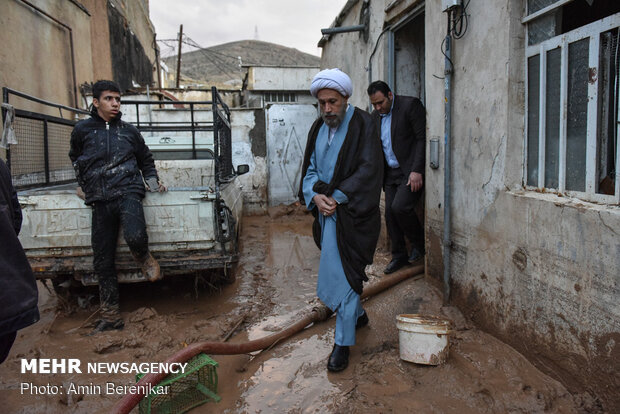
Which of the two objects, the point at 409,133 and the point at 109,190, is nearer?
the point at 109,190

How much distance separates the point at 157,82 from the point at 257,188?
1507 centimetres

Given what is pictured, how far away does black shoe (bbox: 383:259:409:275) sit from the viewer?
4613 millimetres

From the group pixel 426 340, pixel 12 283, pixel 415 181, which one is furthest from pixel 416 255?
pixel 12 283

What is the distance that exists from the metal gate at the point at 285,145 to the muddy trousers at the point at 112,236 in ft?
22.8

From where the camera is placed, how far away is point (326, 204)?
3002mm

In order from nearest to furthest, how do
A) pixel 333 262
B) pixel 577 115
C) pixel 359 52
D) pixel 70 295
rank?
pixel 577 115, pixel 333 262, pixel 70 295, pixel 359 52

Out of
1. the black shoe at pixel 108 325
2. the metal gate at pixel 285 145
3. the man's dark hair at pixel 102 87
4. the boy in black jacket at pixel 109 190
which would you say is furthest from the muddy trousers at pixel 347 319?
the metal gate at pixel 285 145

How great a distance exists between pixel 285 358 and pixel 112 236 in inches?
75.6

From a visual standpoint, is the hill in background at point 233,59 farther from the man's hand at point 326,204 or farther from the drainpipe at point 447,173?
the man's hand at point 326,204

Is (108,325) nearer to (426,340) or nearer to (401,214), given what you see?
(426,340)

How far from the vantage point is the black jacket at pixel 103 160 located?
12.5ft

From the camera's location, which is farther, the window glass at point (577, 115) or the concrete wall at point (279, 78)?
the concrete wall at point (279, 78)

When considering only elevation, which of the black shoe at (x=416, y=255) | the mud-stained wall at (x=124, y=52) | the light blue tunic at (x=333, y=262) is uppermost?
the mud-stained wall at (x=124, y=52)

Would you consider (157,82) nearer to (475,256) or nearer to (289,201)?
(289,201)
